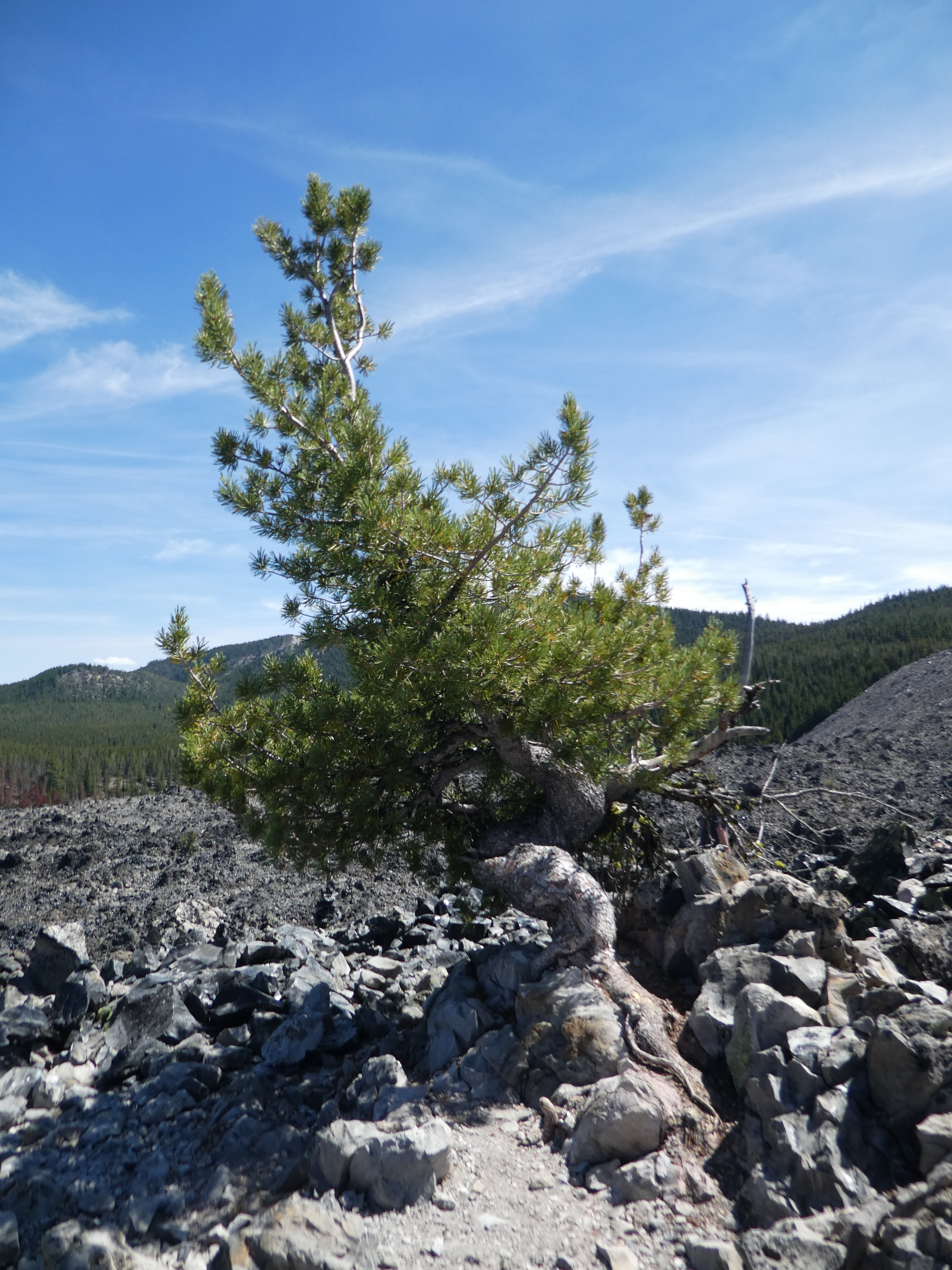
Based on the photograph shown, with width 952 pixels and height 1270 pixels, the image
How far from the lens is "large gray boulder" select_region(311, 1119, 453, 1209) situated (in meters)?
5.15

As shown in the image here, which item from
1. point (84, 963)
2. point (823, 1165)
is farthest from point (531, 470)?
point (84, 963)

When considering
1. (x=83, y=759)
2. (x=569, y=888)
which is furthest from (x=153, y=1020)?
(x=83, y=759)

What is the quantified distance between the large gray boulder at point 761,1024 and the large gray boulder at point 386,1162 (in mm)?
2299

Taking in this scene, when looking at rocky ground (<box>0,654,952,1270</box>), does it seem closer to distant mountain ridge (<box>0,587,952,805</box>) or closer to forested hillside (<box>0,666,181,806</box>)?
forested hillside (<box>0,666,181,806</box>)

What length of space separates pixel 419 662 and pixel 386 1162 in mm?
3707

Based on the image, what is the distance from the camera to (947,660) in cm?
5303

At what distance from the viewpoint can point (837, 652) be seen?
80.4 meters

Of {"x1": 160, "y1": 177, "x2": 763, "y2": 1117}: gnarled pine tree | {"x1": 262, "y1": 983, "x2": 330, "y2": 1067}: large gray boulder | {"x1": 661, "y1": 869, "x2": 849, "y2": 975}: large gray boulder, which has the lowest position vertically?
{"x1": 262, "y1": 983, "x2": 330, "y2": 1067}: large gray boulder

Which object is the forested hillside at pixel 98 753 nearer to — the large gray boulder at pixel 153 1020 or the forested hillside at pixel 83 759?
the forested hillside at pixel 83 759

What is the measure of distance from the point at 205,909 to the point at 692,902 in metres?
9.36

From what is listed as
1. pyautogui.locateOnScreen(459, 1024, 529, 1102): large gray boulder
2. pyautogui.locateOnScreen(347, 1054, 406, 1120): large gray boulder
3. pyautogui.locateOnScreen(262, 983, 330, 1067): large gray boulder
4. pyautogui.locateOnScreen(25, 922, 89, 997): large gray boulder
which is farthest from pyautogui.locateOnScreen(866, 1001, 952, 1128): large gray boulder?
pyautogui.locateOnScreen(25, 922, 89, 997): large gray boulder

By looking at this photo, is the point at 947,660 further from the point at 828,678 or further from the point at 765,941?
the point at 765,941

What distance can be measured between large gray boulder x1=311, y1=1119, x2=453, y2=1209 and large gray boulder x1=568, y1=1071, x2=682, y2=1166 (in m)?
0.99

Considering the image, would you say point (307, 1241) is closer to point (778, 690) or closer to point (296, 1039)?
point (296, 1039)
